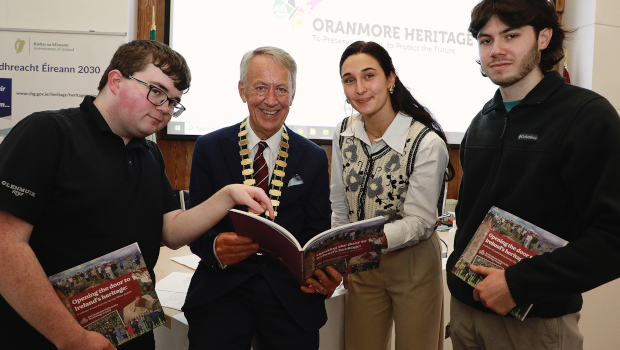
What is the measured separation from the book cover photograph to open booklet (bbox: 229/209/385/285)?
12.5 inches

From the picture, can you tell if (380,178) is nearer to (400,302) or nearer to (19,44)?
(400,302)

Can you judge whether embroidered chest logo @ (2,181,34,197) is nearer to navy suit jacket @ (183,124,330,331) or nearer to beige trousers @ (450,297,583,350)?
navy suit jacket @ (183,124,330,331)

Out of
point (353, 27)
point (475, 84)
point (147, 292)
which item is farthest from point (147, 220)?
point (475, 84)

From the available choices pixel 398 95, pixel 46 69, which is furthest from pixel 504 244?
pixel 46 69

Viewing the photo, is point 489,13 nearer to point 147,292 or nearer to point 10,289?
point 147,292

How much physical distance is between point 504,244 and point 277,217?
0.80 m

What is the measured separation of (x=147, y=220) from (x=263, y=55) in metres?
0.79

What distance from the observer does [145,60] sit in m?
1.19

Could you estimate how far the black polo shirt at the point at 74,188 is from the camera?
976mm

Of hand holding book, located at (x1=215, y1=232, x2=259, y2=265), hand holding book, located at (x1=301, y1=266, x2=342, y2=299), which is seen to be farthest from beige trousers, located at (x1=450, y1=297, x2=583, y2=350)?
hand holding book, located at (x1=215, y1=232, x2=259, y2=265)

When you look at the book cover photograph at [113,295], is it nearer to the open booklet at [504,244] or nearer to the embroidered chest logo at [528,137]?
the open booklet at [504,244]

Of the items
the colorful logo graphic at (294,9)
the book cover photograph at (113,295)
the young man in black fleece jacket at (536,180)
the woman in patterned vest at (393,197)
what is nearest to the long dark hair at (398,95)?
the woman in patterned vest at (393,197)

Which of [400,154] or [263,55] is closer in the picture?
[263,55]

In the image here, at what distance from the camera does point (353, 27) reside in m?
3.48
